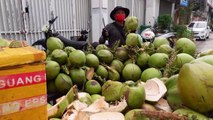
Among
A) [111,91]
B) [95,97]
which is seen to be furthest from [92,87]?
[111,91]

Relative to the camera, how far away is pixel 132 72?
6.92ft

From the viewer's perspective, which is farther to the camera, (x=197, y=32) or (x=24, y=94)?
(x=197, y=32)

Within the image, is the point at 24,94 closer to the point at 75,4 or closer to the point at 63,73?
the point at 63,73

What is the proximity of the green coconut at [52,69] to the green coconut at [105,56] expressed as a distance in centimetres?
45

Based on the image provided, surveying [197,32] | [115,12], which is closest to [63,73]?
[115,12]

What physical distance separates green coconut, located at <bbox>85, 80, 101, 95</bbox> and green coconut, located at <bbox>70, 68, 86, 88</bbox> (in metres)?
0.06

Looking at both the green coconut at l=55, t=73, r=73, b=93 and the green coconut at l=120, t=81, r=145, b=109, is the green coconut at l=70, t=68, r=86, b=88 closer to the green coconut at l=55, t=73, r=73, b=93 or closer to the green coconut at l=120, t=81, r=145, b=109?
the green coconut at l=55, t=73, r=73, b=93

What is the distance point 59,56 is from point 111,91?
0.52 m

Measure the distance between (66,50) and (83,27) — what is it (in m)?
5.67

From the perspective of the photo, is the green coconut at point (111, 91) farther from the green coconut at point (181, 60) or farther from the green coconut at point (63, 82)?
the green coconut at point (181, 60)

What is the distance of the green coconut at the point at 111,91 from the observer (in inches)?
67.8

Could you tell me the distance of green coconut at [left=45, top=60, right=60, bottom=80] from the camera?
1.88 m

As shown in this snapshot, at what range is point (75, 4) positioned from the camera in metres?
7.19

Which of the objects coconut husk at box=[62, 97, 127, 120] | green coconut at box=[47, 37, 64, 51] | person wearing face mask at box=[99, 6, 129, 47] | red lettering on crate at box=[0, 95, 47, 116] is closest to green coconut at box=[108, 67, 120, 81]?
green coconut at box=[47, 37, 64, 51]
